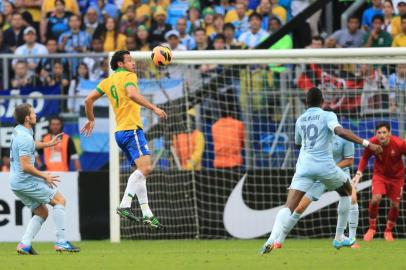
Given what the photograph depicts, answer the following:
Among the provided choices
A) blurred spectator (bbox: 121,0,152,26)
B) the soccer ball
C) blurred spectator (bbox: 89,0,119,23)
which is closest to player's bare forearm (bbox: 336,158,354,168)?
the soccer ball

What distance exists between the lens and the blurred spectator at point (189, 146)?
18.7 meters

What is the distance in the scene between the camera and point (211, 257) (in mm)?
12828

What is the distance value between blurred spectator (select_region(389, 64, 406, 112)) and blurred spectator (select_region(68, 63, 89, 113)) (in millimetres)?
5688

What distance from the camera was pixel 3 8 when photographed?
23.8 meters

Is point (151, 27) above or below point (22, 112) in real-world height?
above

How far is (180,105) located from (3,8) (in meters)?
6.79

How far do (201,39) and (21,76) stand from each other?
11.8ft

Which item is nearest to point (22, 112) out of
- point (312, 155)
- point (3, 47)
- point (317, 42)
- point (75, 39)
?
point (312, 155)

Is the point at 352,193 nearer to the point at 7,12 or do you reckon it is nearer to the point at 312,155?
the point at 312,155

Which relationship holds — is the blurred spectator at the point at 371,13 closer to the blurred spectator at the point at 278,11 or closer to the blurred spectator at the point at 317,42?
the blurred spectator at the point at 317,42

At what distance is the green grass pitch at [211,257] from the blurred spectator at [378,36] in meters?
4.67

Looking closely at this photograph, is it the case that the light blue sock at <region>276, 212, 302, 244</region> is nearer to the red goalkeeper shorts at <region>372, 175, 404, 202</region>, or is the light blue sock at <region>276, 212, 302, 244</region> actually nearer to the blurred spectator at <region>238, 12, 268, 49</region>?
the red goalkeeper shorts at <region>372, 175, 404, 202</region>

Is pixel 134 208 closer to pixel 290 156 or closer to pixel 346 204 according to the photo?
pixel 290 156

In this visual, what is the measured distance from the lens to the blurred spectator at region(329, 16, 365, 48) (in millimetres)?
20219
